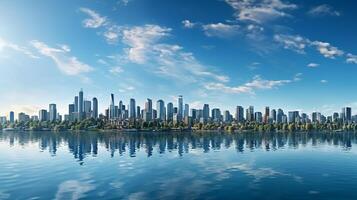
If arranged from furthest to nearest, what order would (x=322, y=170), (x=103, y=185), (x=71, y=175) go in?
1. (x=322, y=170)
2. (x=71, y=175)
3. (x=103, y=185)

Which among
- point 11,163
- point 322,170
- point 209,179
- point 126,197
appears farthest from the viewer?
point 11,163

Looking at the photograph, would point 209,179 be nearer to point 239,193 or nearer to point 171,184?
point 171,184

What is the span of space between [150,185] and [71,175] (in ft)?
61.1

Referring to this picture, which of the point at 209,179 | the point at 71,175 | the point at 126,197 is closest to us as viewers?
the point at 126,197

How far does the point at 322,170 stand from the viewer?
81.7 metres

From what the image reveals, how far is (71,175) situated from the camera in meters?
71.7

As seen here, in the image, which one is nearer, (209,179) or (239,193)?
(239,193)

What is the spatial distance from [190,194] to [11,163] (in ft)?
186

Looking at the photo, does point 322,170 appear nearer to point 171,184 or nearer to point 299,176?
point 299,176

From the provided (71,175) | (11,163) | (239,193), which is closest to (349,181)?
(239,193)

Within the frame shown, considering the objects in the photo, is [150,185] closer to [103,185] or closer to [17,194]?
[103,185]

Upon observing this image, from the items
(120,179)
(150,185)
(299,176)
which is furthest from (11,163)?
(299,176)

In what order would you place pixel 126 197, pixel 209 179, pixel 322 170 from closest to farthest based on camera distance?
pixel 126 197, pixel 209 179, pixel 322 170

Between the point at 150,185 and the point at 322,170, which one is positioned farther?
the point at 322,170
